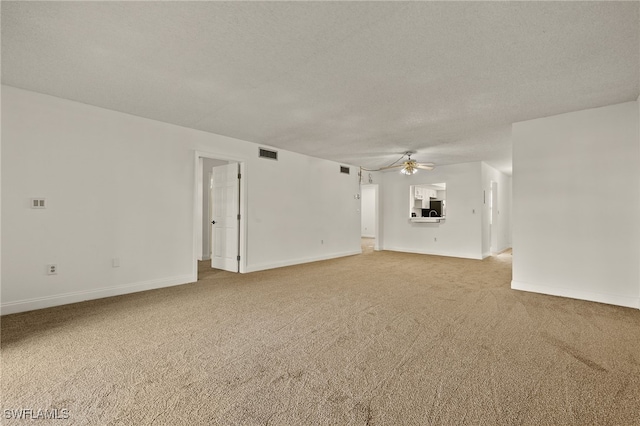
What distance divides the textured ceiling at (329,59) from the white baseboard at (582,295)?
2522mm

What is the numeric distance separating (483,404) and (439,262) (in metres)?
5.71

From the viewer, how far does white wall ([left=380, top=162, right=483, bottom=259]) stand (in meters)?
7.85

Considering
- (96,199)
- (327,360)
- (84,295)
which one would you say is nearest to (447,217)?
(327,360)

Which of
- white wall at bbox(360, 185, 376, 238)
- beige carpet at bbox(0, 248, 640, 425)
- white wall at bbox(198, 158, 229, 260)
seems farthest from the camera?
white wall at bbox(360, 185, 376, 238)

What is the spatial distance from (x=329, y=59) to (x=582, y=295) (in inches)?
180

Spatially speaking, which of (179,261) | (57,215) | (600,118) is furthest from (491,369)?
(57,215)

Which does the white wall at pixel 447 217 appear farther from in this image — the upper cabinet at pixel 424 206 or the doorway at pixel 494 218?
the doorway at pixel 494 218

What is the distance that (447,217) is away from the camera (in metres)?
8.32

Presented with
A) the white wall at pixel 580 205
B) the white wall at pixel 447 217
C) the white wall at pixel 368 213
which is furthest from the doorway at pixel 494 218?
the white wall at pixel 368 213

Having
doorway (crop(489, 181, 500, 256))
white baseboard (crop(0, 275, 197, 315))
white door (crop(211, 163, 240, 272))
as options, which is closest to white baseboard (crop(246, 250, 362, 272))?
white door (crop(211, 163, 240, 272))

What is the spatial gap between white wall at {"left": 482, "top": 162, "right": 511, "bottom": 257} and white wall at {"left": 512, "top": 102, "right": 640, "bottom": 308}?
11.6 ft

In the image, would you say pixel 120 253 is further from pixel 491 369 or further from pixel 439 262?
pixel 439 262

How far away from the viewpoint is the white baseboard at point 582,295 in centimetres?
376

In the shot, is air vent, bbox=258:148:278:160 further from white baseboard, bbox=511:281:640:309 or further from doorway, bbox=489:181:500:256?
doorway, bbox=489:181:500:256
